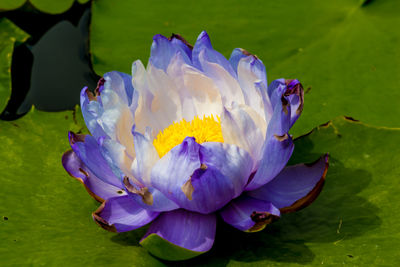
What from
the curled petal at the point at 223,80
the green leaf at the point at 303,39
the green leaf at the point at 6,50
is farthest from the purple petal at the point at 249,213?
the green leaf at the point at 6,50

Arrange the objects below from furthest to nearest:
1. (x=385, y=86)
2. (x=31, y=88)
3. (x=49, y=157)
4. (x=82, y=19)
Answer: (x=82, y=19) → (x=31, y=88) → (x=385, y=86) → (x=49, y=157)

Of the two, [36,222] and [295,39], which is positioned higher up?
[295,39]

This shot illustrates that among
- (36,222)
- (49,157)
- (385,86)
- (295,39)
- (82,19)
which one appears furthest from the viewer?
(82,19)

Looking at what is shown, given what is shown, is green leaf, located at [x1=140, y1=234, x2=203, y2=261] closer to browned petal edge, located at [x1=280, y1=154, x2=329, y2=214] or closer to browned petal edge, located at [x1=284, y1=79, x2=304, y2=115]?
browned petal edge, located at [x1=280, y1=154, x2=329, y2=214]

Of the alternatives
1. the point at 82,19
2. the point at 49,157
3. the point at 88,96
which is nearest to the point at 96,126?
the point at 88,96

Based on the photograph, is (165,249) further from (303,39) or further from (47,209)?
(303,39)

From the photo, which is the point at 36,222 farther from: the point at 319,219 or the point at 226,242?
the point at 319,219
